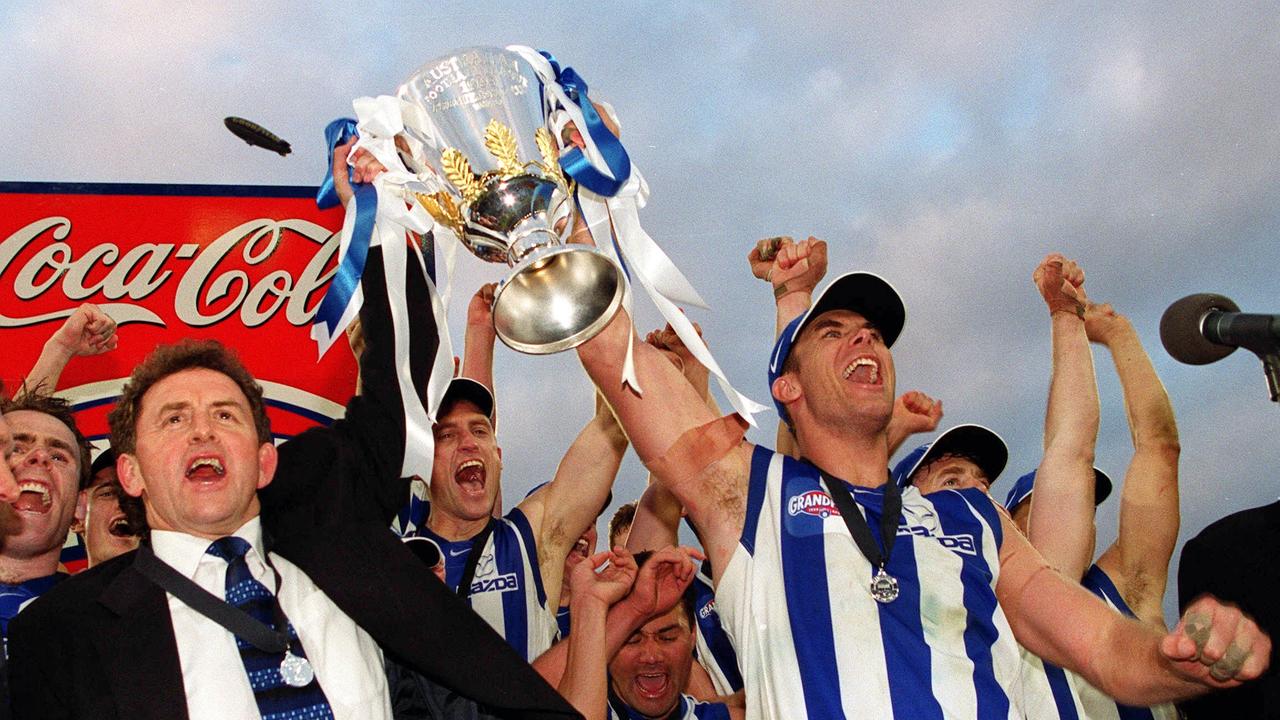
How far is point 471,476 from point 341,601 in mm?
2013

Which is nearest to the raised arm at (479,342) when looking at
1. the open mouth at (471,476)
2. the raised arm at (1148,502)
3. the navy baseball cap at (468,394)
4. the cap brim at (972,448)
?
the navy baseball cap at (468,394)

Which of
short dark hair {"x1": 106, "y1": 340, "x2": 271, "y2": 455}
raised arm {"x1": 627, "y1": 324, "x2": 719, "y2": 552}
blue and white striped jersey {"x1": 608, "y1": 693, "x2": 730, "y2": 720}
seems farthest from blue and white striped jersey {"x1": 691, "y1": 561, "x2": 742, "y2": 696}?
short dark hair {"x1": 106, "y1": 340, "x2": 271, "y2": 455}

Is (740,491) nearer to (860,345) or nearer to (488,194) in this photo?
(860,345)

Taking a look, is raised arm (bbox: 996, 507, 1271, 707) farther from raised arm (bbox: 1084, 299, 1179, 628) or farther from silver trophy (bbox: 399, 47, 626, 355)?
silver trophy (bbox: 399, 47, 626, 355)

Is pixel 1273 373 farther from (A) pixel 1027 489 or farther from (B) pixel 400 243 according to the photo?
(A) pixel 1027 489

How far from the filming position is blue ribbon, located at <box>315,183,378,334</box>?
2.83 meters

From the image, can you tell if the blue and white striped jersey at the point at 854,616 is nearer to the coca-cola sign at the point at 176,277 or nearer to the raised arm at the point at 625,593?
the raised arm at the point at 625,593

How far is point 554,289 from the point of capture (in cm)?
259

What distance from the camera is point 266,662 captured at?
2363mm

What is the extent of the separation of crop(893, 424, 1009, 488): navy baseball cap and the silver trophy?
7.37 ft

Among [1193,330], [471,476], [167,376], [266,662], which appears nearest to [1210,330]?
[1193,330]

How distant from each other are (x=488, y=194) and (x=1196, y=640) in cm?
165

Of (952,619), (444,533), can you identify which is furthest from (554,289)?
(444,533)

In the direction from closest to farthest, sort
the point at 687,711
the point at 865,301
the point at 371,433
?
the point at 371,433
the point at 865,301
the point at 687,711
